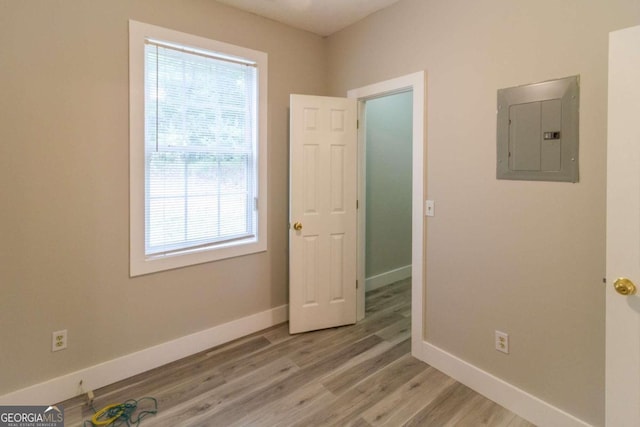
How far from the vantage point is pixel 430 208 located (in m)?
2.44

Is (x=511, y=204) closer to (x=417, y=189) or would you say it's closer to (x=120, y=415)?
(x=417, y=189)

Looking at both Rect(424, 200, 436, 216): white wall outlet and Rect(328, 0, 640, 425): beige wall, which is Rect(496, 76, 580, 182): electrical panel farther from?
Rect(424, 200, 436, 216): white wall outlet

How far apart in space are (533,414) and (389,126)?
3104mm

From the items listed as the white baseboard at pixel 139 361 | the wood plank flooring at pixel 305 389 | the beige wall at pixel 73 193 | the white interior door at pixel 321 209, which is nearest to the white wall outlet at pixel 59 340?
the beige wall at pixel 73 193

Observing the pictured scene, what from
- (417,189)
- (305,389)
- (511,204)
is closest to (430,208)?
(417,189)

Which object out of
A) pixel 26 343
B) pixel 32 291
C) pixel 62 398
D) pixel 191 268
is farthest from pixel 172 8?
pixel 62 398

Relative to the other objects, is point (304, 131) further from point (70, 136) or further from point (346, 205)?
point (70, 136)

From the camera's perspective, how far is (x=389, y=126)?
4.09 meters

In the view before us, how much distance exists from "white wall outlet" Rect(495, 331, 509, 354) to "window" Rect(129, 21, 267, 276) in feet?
6.24

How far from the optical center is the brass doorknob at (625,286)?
136 cm

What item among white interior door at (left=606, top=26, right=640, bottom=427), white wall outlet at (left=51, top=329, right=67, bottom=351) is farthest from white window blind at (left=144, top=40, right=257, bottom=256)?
white interior door at (left=606, top=26, right=640, bottom=427)

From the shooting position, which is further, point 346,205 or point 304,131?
point 346,205

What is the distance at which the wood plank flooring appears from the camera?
77.0 inches

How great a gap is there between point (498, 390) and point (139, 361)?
239cm
